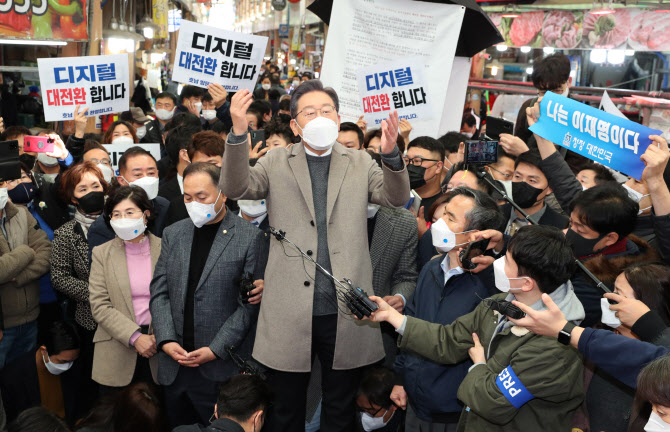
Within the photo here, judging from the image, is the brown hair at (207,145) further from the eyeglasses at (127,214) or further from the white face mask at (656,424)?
the white face mask at (656,424)

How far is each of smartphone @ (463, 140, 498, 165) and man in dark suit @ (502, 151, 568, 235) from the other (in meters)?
0.53

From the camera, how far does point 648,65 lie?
45.6 feet

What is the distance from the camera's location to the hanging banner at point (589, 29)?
980 centimetres

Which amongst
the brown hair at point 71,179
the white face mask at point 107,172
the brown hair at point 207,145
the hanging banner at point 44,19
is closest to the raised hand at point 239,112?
the brown hair at point 207,145

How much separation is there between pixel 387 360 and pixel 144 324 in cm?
157

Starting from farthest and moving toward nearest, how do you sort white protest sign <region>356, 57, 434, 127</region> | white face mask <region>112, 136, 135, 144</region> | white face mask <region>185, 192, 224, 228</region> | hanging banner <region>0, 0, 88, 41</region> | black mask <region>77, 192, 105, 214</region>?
hanging banner <region>0, 0, 88, 41</region> → white face mask <region>112, 136, 135, 144</region> → white protest sign <region>356, 57, 434, 127</region> → black mask <region>77, 192, 105, 214</region> → white face mask <region>185, 192, 224, 228</region>

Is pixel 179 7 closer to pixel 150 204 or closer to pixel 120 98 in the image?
pixel 120 98

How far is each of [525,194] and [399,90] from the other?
191 cm

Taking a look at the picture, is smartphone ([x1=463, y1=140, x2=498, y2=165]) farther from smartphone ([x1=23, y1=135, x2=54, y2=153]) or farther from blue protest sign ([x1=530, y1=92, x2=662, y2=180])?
smartphone ([x1=23, y1=135, x2=54, y2=153])

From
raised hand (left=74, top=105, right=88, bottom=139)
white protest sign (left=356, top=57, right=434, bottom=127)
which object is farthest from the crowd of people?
raised hand (left=74, top=105, right=88, bottom=139)

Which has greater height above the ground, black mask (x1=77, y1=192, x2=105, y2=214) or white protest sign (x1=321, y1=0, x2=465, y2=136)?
white protest sign (x1=321, y1=0, x2=465, y2=136)

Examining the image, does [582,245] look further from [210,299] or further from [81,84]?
[81,84]

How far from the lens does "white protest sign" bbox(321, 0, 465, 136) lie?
Answer: 6.09 meters

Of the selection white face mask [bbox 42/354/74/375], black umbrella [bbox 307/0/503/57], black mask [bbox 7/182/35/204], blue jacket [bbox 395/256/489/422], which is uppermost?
black umbrella [bbox 307/0/503/57]
